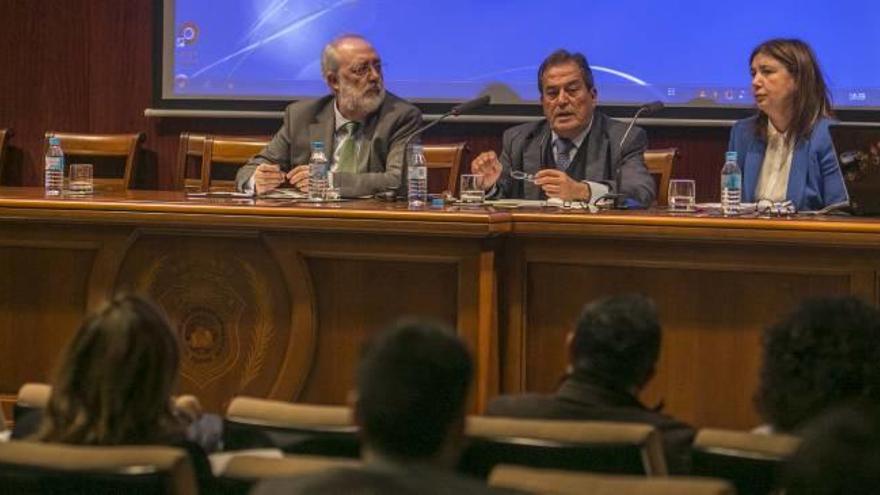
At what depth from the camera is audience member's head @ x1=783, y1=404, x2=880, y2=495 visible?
137cm

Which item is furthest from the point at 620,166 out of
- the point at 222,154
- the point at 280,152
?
the point at 222,154

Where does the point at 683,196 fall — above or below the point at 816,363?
above

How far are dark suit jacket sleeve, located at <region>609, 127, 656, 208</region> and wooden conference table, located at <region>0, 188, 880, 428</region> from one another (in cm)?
39

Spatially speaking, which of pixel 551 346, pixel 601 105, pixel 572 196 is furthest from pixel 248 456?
pixel 601 105

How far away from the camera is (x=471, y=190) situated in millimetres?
4441

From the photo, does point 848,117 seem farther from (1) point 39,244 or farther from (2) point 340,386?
(1) point 39,244

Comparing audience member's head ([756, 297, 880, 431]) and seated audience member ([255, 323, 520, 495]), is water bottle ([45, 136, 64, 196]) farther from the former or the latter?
seated audience member ([255, 323, 520, 495])

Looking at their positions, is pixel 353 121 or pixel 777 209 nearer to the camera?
pixel 777 209

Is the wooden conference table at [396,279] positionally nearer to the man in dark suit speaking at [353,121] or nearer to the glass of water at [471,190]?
the glass of water at [471,190]

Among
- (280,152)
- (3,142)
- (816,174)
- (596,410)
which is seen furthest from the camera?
(3,142)

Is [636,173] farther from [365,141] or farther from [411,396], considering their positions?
[411,396]

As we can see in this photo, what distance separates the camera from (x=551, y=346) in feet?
13.6

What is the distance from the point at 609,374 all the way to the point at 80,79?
15.5 feet

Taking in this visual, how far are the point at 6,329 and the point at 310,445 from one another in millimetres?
2420
